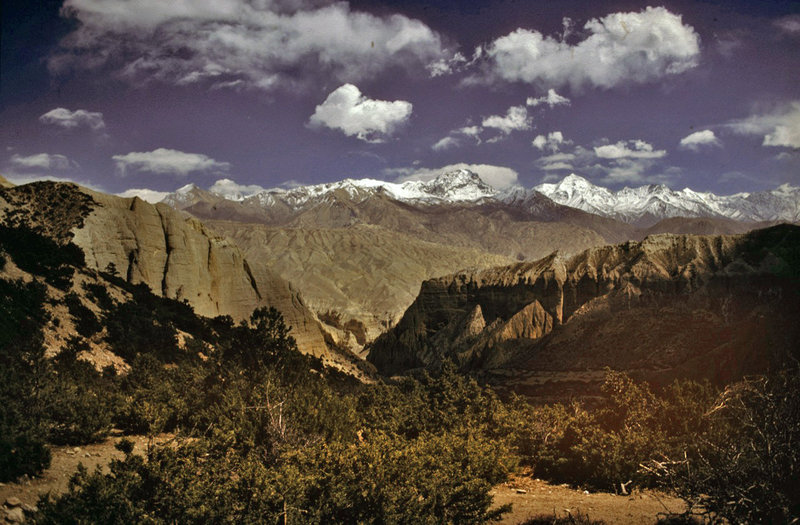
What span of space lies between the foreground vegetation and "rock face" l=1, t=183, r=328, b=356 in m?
10.6

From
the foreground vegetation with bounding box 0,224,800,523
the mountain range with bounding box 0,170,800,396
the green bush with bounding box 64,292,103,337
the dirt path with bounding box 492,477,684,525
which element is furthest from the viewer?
the mountain range with bounding box 0,170,800,396

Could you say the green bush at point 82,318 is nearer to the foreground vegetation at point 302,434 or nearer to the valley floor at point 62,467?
the foreground vegetation at point 302,434

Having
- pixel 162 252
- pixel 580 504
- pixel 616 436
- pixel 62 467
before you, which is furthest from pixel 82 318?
pixel 616 436

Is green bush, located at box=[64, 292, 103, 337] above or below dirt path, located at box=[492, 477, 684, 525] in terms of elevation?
above

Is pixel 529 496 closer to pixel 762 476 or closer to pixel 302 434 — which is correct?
pixel 302 434

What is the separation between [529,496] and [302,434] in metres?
9.13

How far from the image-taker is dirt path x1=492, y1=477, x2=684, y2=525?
15078 millimetres

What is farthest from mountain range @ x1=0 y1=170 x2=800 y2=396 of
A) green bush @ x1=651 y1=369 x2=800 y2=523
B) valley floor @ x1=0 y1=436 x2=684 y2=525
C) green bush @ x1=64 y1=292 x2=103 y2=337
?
green bush @ x1=651 y1=369 x2=800 y2=523

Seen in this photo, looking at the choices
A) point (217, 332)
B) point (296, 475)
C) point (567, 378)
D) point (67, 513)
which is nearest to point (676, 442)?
point (296, 475)

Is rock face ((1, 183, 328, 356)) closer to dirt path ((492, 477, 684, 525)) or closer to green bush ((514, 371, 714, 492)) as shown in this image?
green bush ((514, 371, 714, 492))

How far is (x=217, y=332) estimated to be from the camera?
43312 mm

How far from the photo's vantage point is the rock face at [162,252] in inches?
1679

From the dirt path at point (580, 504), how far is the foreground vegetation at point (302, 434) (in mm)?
836

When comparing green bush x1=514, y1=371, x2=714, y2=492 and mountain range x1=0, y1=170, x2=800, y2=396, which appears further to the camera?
mountain range x1=0, y1=170, x2=800, y2=396
